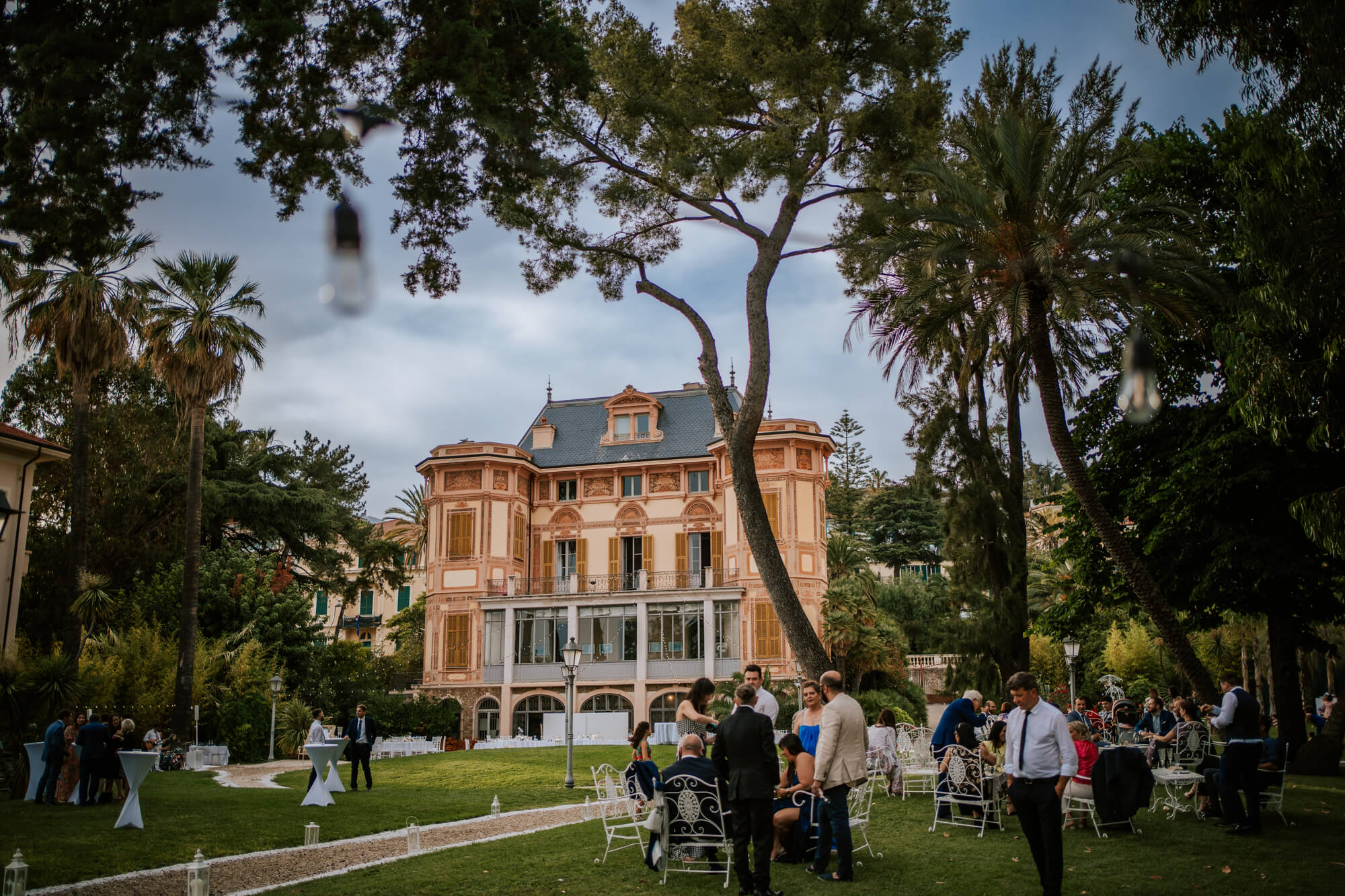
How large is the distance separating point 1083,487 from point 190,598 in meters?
21.3

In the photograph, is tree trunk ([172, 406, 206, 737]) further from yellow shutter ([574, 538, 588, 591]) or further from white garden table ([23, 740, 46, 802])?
yellow shutter ([574, 538, 588, 591])

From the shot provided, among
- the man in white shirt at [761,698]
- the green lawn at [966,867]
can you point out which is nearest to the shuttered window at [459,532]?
the green lawn at [966,867]

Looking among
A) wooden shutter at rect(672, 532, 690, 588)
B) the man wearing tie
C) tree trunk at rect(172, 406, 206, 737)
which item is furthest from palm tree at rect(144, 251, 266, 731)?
wooden shutter at rect(672, 532, 690, 588)

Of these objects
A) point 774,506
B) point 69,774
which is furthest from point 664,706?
point 69,774

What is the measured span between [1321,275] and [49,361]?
1122 inches

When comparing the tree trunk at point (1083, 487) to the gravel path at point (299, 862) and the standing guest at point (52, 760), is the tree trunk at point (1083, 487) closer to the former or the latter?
the gravel path at point (299, 862)

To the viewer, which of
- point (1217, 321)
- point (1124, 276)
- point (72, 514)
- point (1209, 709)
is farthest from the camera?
point (72, 514)

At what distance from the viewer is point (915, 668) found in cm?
4034

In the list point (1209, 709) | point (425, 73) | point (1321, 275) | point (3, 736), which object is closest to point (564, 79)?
point (425, 73)

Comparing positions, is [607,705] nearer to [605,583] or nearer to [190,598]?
[605,583]

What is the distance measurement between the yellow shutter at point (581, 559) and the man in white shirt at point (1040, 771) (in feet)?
108

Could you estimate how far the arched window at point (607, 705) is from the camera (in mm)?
35531

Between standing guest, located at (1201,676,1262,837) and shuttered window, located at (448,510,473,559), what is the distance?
31388mm

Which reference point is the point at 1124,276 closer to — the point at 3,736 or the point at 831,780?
the point at 831,780
